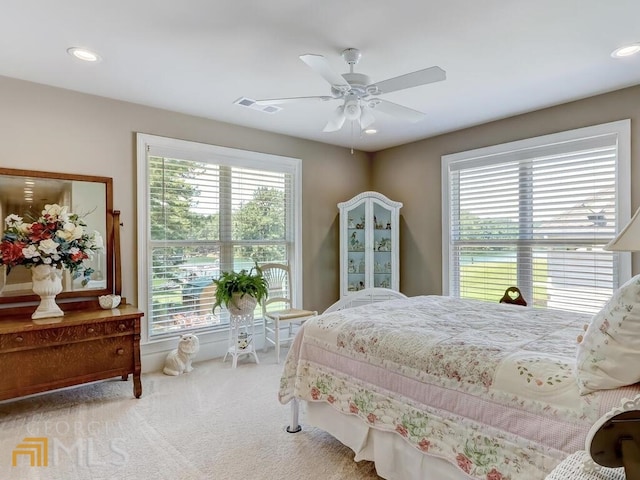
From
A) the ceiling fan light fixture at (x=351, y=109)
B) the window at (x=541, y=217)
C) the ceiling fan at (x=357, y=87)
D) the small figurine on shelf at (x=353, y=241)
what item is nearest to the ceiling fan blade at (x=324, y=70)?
the ceiling fan at (x=357, y=87)

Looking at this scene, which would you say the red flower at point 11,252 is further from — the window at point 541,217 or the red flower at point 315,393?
the window at point 541,217

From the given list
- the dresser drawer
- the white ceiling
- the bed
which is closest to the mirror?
the dresser drawer

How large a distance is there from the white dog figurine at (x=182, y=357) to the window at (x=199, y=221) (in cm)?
26

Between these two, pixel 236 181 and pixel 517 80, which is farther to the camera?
pixel 236 181

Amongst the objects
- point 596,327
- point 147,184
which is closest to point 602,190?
point 596,327

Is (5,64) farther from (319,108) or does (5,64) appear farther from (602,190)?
(602,190)

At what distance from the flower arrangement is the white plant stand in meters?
1.51

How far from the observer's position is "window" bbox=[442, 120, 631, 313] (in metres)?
3.36

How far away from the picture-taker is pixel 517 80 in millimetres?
3053

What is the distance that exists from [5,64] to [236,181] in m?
2.10

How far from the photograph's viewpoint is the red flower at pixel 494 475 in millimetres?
1456

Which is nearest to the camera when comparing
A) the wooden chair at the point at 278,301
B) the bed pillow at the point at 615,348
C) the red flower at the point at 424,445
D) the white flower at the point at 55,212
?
the bed pillow at the point at 615,348

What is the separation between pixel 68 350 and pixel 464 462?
2.70 m

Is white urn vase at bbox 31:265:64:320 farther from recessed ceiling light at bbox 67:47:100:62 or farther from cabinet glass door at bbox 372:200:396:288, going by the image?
cabinet glass door at bbox 372:200:396:288
